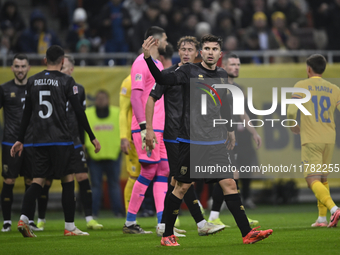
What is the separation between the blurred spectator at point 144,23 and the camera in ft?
43.2

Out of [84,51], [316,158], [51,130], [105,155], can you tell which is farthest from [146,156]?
[84,51]

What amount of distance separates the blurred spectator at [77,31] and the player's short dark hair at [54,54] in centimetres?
686

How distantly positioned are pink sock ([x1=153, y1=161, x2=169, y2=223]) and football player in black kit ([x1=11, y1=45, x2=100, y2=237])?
35.8 inches

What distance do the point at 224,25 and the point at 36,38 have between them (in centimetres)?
506

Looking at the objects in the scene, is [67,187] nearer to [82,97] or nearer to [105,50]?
[82,97]

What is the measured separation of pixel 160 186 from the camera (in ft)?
23.6

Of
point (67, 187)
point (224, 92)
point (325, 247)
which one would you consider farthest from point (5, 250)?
point (325, 247)

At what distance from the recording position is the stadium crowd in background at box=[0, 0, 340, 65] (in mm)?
13695

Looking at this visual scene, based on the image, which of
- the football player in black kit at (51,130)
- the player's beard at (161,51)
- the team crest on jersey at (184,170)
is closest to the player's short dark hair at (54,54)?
the football player in black kit at (51,130)

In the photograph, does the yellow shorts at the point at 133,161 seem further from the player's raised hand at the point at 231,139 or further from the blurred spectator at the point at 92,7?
the blurred spectator at the point at 92,7

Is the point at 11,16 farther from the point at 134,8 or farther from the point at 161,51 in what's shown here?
the point at 161,51

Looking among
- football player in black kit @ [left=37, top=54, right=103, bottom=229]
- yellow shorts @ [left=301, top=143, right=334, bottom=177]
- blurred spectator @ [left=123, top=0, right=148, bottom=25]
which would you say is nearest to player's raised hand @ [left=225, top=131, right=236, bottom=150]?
yellow shorts @ [left=301, top=143, right=334, bottom=177]

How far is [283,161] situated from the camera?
43.2 feet

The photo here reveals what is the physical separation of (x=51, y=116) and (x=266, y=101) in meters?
7.56
